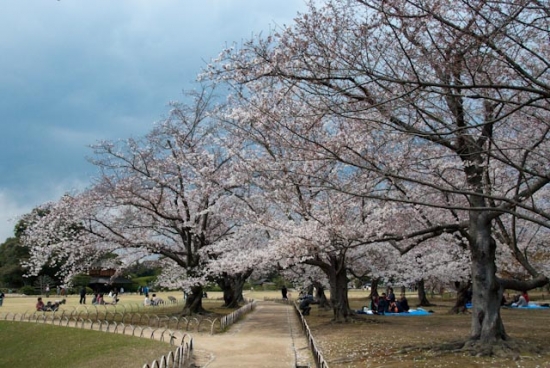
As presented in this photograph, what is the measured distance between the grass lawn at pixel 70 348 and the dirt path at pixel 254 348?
1198mm

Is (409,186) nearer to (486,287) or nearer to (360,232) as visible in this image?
(360,232)

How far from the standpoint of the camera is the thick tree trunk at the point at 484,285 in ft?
34.2

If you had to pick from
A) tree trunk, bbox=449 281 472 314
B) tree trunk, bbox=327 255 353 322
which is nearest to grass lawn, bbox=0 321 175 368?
tree trunk, bbox=327 255 353 322

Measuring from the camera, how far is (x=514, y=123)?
1044 centimetres

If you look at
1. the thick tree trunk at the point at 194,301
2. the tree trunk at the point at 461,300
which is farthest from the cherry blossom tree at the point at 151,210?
the tree trunk at the point at 461,300

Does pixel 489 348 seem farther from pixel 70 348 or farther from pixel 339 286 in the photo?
pixel 70 348

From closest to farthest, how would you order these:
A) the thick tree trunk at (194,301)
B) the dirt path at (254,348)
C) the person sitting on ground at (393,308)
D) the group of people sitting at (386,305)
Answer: the dirt path at (254,348) < the thick tree trunk at (194,301) < the group of people sitting at (386,305) < the person sitting on ground at (393,308)

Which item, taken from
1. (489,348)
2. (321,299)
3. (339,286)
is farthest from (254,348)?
(321,299)

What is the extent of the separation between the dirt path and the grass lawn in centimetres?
120

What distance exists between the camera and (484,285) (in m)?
10.6

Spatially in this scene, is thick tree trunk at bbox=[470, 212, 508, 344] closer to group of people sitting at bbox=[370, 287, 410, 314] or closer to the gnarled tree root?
the gnarled tree root

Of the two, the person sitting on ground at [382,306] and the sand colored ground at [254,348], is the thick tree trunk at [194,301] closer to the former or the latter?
the sand colored ground at [254,348]

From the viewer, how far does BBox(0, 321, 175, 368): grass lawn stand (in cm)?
1097

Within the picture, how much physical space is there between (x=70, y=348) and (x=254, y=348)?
524cm
